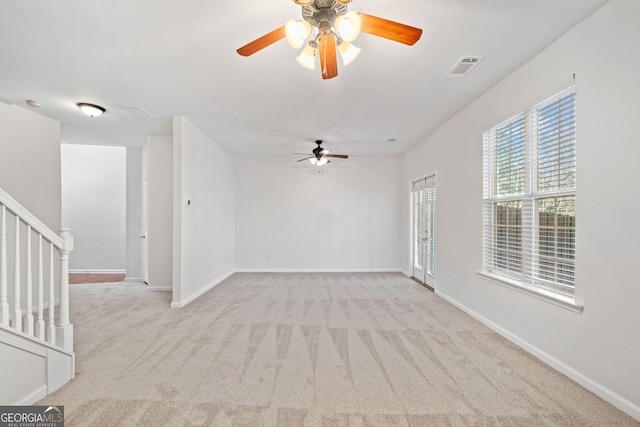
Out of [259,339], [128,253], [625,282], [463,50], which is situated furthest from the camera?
[128,253]

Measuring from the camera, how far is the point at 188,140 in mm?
4344

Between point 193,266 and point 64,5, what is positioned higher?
point 64,5

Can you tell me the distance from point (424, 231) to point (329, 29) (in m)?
4.47

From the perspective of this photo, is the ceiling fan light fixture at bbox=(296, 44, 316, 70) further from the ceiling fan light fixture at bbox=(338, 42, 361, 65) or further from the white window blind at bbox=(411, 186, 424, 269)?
the white window blind at bbox=(411, 186, 424, 269)

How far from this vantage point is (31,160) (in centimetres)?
396

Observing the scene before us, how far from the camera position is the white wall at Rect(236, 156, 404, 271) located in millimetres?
6668

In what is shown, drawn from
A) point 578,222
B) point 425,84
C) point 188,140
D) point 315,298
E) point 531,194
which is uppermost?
point 425,84

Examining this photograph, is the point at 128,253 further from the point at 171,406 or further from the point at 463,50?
the point at 463,50

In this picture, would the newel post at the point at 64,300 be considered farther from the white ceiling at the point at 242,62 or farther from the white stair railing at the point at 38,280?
the white ceiling at the point at 242,62

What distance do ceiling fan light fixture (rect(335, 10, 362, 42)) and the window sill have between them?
260 centimetres

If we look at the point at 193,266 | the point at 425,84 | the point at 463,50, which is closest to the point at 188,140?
the point at 193,266

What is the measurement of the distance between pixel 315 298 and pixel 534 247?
2995 millimetres

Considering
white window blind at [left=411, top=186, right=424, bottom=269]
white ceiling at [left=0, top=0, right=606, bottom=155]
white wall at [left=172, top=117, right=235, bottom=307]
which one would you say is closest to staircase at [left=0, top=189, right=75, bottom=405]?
white ceiling at [left=0, top=0, right=606, bottom=155]

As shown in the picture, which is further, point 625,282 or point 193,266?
point 193,266
